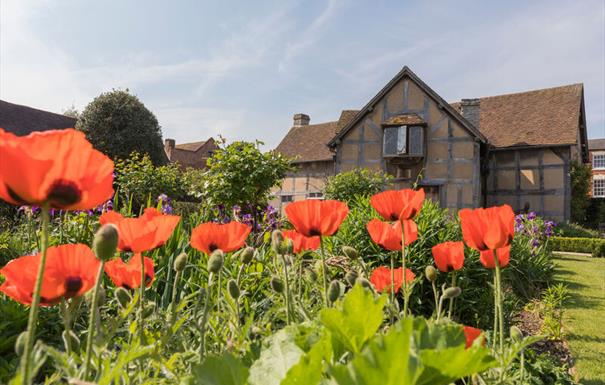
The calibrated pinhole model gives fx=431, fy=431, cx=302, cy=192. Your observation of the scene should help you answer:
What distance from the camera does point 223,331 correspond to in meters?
1.25

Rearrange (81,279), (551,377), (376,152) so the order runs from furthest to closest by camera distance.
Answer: (376,152) < (551,377) < (81,279)

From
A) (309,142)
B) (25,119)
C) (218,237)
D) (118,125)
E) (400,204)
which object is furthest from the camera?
(309,142)

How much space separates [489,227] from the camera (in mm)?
1057

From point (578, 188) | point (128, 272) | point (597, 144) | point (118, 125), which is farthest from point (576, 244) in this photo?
point (597, 144)

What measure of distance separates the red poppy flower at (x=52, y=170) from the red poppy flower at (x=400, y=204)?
38.4 inches

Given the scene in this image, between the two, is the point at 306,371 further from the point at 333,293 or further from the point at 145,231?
the point at 145,231

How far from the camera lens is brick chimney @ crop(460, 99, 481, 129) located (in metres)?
17.6

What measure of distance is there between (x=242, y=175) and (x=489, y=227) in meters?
7.26

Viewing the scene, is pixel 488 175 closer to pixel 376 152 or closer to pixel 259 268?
pixel 376 152

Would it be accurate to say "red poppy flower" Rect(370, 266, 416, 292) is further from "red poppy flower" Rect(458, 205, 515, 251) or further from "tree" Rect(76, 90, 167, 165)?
"tree" Rect(76, 90, 167, 165)

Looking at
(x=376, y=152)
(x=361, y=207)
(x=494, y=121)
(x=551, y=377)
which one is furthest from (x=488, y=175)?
(x=551, y=377)

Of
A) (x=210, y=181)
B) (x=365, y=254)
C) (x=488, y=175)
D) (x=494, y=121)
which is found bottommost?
(x=365, y=254)

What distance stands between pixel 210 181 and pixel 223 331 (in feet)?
24.0

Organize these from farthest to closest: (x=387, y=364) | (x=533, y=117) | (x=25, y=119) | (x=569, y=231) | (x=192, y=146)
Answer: (x=192, y=146) → (x=25, y=119) → (x=533, y=117) → (x=569, y=231) → (x=387, y=364)
